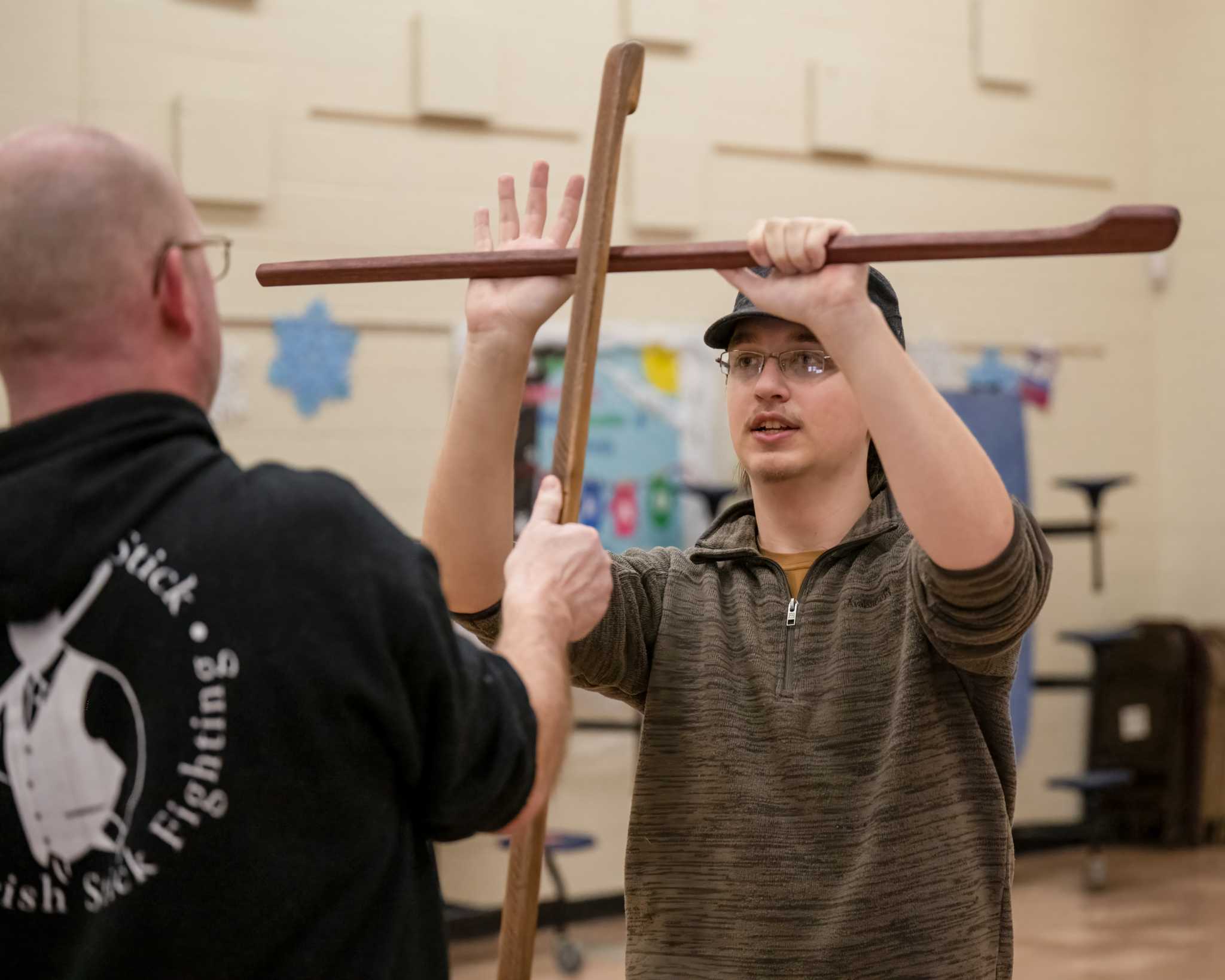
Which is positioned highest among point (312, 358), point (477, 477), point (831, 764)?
point (312, 358)

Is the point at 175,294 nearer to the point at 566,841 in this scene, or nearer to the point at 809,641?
the point at 809,641

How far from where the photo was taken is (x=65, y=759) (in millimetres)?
1178

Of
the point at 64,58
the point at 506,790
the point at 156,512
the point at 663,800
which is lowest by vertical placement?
the point at 663,800

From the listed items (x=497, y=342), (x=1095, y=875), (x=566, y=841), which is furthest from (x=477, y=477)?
(x=1095, y=875)

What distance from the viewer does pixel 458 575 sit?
1735mm

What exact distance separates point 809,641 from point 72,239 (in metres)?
0.93

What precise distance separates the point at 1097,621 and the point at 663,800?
5.12 m

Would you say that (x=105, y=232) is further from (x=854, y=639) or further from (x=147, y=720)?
(x=854, y=639)

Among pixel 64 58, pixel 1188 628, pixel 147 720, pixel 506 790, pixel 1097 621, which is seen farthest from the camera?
pixel 1097 621

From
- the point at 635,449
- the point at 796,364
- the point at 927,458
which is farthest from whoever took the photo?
the point at 635,449

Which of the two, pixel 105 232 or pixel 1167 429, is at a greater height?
pixel 105 232

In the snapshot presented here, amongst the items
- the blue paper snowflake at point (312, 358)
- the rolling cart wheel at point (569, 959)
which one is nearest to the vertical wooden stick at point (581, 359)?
the rolling cart wheel at point (569, 959)

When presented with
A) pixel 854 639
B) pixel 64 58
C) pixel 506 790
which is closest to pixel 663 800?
pixel 854 639

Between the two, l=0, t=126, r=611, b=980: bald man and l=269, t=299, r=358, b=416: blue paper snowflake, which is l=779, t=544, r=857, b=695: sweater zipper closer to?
l=0, t=126, r=611, b=980: bald man
